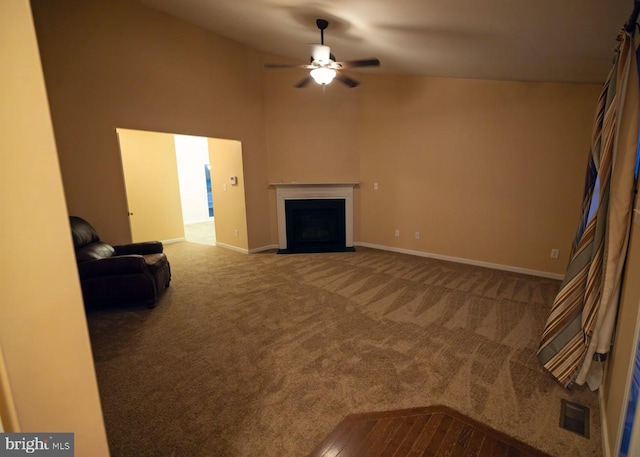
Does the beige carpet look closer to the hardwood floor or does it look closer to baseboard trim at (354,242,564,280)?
the hardwood floor

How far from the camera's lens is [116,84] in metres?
3.45

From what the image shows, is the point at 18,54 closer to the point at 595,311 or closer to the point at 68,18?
the point at 595,311

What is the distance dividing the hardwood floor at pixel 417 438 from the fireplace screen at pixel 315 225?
377cm

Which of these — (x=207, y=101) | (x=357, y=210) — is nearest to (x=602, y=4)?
(x=357, y=210)

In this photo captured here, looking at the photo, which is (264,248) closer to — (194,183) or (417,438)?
(417,438)

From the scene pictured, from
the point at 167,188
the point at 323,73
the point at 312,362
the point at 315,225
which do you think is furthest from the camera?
the point at 167,188

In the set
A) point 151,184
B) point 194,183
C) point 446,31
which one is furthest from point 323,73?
point 194,183

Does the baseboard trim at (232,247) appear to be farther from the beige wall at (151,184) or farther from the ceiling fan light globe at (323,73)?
the ceiling fan light globe at (323,73)

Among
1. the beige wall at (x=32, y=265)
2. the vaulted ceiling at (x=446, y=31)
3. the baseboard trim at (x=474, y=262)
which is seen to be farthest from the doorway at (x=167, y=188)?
the beige wall at (x=32, y=265)

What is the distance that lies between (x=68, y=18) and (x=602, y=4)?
4897 mm

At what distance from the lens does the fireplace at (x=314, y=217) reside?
5340 millimetres

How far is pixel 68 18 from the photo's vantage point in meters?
3.07

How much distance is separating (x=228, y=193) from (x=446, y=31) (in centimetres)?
424

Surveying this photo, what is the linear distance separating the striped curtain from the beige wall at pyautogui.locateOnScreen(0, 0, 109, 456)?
250cm
